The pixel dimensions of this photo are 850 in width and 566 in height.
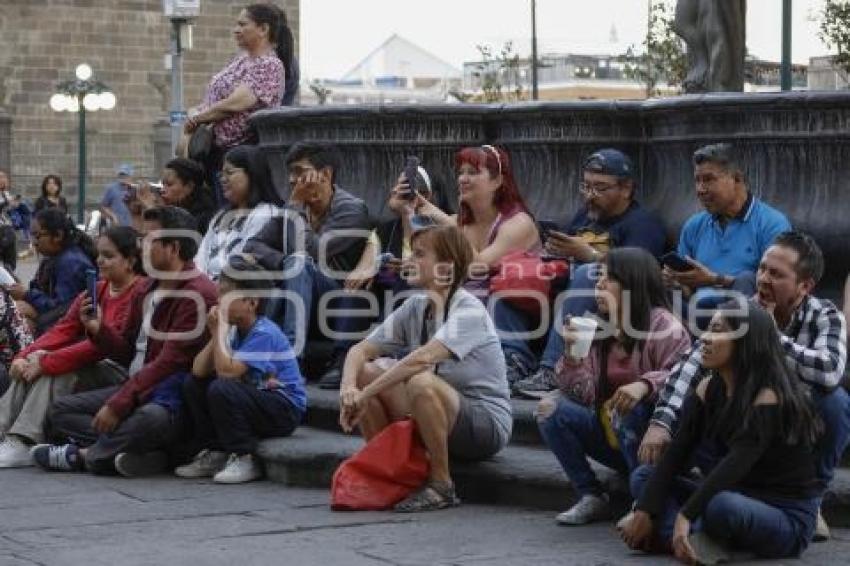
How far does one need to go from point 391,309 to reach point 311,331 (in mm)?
556

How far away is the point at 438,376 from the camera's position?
8211mm

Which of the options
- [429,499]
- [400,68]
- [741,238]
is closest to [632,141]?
[741,238]

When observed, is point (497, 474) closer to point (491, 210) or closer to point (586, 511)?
point (586, 511)

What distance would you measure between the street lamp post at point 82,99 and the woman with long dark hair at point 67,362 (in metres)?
30.1

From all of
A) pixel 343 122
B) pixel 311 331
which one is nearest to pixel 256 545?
pixel 311 331

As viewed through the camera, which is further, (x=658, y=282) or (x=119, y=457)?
(x=119, y=457)

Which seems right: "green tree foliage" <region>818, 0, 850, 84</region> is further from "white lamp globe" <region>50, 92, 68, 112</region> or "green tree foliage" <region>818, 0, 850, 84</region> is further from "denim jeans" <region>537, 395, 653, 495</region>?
"denim jeans" <region>537, 395, 653, 495</region>

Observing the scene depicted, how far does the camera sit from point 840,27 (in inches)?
1125

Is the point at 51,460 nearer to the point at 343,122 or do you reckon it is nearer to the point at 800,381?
the point at 343,122

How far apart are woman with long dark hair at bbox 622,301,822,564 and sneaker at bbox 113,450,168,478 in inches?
123

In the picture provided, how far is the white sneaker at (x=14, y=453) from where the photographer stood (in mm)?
9773

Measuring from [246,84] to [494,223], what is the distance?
10.3 feet

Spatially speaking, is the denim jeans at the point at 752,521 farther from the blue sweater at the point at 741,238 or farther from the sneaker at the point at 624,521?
the blue sweater at the point at 741,238

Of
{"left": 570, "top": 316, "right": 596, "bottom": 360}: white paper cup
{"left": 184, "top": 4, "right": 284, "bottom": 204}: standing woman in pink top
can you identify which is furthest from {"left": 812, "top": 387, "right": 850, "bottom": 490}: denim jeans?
{"left": 184, "top": 4, "right": 284, "bottom": 204}: standing woman in pink top
